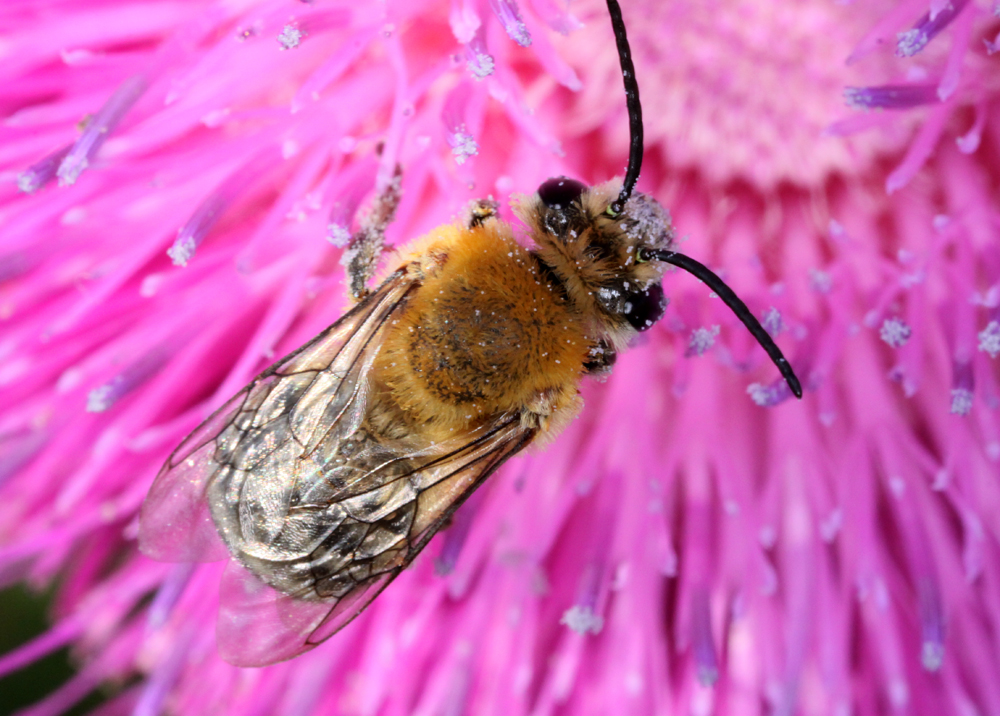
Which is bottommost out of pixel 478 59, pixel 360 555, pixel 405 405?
pixel 360 555

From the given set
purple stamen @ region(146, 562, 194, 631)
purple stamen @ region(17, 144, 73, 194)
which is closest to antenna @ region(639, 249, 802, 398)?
purple stamen @ region(17, 144, 73, 194)

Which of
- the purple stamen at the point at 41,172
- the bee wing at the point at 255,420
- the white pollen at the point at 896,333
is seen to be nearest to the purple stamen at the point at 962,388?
the white pollen at the point at 896,333

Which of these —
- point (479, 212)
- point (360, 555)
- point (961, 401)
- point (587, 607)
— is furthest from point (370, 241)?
point (961, 401)

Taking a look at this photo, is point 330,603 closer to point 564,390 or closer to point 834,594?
point 564,390

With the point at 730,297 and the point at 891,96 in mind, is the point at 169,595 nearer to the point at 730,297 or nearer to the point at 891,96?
the point at 730,297

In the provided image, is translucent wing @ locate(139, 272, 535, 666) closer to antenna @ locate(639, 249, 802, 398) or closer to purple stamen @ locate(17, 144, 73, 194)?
antenna @ locate(639, 249, 802, 398)

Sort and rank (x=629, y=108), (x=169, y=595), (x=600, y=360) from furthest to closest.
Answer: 1. (x=169, y=595)
2. (x=600, y=360)
3. (x=629, y=108)
